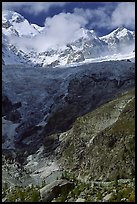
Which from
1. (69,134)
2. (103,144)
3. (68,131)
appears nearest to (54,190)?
(103,144)

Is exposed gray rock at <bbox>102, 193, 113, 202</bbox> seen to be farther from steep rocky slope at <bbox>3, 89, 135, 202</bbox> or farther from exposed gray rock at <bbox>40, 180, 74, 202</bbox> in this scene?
exposed gray rock at <bbox>40, 180, 74, 202</bbox>

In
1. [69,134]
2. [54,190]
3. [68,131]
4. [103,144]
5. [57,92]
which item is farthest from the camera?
[57,92]

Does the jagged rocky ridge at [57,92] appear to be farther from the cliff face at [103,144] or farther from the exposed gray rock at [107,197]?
the exposed gray rock at [107,197]

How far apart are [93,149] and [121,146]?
910cm

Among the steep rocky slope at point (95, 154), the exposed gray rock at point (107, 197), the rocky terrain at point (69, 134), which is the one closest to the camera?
the exposed gray rock at point (107, 197)

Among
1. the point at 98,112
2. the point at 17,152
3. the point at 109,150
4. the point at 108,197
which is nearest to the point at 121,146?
the point at 109,150

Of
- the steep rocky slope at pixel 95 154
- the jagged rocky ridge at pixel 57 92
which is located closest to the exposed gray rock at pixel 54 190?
the steep rocky slope at pixel 95 154

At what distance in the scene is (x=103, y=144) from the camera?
318 ft

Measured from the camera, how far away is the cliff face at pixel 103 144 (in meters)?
86.0

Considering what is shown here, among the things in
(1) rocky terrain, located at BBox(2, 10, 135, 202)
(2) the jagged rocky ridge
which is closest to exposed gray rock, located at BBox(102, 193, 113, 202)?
(1) rocky terrain, located at BBox(2, 10, 135, 202)

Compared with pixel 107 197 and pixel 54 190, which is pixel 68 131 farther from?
pixel 107 197

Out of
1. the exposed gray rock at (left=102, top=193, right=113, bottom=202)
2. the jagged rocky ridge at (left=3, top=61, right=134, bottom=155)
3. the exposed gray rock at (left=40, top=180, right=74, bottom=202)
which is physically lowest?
the exposed gray rock at (left=40, top=180, right=74, bottom=202)

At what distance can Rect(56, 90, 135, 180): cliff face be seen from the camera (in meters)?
86.0

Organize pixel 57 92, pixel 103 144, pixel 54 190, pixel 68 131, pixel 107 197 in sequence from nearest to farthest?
pixel 107 197
pixel 54 190
pixel 103 144
pixel 68 131
pixel 57 92
